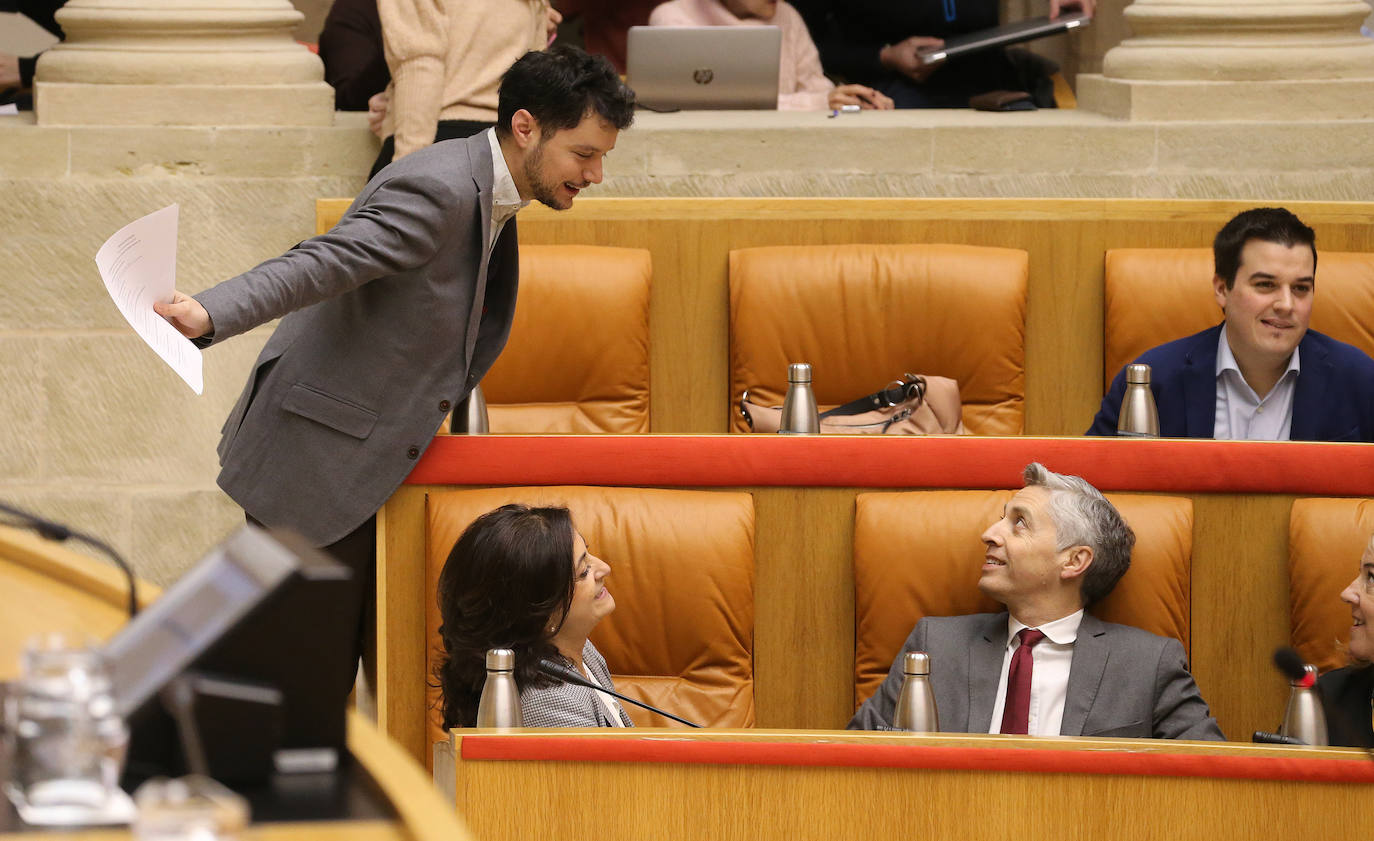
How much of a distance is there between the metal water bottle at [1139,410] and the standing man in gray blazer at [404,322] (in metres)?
1.01

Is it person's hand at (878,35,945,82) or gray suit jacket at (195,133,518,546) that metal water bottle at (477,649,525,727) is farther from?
person's hand at (878,35,945,82)

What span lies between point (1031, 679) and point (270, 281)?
1.29 metres

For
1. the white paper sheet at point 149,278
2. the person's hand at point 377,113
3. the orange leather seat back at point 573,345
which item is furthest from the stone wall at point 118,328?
the white paper sheet at point 149,278

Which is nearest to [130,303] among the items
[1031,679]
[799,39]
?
[1031,679]

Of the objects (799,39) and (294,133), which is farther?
(799,39)

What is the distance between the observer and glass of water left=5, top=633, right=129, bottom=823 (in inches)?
37.3

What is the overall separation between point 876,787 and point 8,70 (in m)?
3.51

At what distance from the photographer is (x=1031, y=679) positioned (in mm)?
2637

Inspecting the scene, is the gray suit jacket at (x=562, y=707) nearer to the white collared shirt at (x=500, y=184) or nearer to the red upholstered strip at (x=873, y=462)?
the red upholstered strip at (x=873, y=462)

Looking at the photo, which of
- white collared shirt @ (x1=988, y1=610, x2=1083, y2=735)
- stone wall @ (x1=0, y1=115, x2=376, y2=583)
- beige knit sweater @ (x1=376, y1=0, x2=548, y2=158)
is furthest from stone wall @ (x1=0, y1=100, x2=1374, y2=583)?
white collared shirt @ (x1=988, y1=610, x2=1083, y2=735)

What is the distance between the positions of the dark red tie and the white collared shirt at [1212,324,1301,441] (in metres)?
0.71

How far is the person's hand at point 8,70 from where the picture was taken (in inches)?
177

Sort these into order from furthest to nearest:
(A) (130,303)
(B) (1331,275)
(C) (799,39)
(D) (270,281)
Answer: (C) (799,39), (B) (1331,275), (D) (270,281), (A) (130,303)

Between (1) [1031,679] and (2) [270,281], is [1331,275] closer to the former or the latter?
(1) [1031,679]
